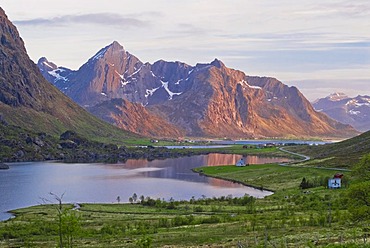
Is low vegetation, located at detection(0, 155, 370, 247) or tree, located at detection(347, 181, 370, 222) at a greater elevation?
tree, located at detection(347, 181, 370, 222)

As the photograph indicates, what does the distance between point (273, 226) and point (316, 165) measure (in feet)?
344

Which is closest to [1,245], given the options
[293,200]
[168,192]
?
[293,200]

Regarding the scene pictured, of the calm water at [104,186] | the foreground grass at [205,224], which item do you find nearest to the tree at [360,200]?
the foreground grass at [205,224]

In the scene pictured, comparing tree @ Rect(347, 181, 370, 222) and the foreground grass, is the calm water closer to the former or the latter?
the foreground grass

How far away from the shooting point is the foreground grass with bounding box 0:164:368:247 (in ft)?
179

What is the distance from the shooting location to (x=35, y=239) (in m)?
67.2

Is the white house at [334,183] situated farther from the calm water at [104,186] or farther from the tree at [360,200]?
the tree at [360,200]

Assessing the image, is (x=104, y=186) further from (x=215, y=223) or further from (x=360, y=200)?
(x=360, y=200)

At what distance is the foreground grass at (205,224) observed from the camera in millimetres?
54438

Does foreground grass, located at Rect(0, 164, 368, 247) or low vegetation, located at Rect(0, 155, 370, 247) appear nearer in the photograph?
low vegetation, located at Rect(0, 155, 370, 247)

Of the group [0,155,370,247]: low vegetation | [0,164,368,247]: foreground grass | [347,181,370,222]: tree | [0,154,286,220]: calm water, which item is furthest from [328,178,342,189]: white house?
[347,181,370,222]: tree

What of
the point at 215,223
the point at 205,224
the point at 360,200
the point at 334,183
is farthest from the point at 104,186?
the point at 360,200

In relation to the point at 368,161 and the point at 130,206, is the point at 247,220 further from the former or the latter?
the point at 130,206

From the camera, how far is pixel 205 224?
74875 millimetres
